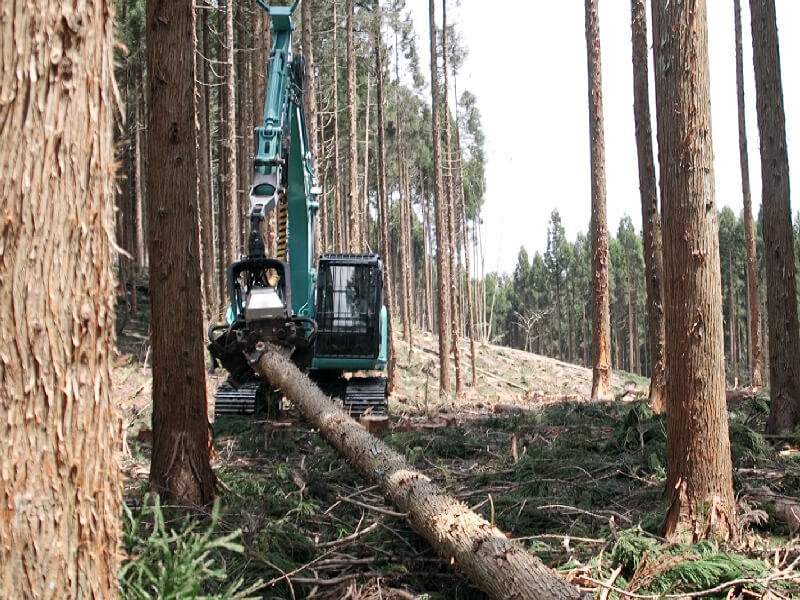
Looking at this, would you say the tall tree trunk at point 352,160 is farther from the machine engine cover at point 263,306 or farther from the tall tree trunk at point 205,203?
the machine engine cover at point 263,306

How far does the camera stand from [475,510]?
18.2 ft

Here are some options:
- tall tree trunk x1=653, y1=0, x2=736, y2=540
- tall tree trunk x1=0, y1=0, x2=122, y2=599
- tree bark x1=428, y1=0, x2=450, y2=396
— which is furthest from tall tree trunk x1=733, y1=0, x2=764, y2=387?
tall tree trunk x1=0, y1=0, x2=122, y2=599

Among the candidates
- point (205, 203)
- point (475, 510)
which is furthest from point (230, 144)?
point (475, 510)

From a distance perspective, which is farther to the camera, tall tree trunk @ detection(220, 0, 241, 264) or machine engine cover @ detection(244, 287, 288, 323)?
tall tree trunk @ detection(220, 0, 241, 264)

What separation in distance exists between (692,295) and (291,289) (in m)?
5.78

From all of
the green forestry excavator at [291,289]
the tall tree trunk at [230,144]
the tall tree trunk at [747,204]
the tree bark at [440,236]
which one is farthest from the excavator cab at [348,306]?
the tall tree trunk at [747,204]

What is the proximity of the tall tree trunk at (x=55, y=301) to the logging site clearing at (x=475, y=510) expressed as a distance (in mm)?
775

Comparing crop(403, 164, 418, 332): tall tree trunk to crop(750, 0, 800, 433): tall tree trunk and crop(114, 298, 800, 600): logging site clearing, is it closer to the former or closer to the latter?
crop(114, 298, 800, 600): logging site clearing

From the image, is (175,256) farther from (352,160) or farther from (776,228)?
(352,160)

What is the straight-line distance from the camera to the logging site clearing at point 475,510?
3.90 meters

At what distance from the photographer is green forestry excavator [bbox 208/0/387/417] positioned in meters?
7.64

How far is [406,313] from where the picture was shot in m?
26.6

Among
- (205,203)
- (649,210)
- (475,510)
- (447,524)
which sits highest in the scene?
(205,203)

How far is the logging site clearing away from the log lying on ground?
0.18 metres
